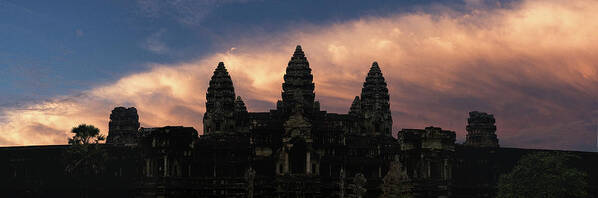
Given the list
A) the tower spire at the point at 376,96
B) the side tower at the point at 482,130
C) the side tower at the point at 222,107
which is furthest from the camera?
the side tower at the point at 482,130

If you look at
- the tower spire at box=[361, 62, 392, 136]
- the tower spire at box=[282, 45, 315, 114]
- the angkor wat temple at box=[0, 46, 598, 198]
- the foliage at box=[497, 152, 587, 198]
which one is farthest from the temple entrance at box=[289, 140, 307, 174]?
the tower spire at box=[361, 62, 392, 136]

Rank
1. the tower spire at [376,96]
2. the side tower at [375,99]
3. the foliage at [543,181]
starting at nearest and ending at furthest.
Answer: the foliage at [543,181] → the side tower at [375,99] → the tower spire at [376,96]

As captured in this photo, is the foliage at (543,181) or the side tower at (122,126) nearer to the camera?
the foliage at (543,181)

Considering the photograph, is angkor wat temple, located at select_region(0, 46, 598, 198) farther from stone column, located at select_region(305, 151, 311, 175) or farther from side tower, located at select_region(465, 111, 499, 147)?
side tower, located at select_region(465, 111, 499, 147)

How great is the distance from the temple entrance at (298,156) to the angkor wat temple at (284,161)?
3.4 inches

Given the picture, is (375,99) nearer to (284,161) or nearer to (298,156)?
(298,156)

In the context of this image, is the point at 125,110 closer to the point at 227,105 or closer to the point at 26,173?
the point at 227,105

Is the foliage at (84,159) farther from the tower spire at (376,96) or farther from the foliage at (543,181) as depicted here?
the foliage at (543,181)

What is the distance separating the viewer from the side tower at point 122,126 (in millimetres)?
100438

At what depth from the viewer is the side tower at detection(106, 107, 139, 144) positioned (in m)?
100

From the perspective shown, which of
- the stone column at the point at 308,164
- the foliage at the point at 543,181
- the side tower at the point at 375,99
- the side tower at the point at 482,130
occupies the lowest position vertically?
the foliage at the point at 543,181

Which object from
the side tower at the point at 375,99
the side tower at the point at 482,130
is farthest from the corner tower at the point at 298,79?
the side tower at the point at 482,130

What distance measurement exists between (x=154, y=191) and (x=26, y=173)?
57.0ft

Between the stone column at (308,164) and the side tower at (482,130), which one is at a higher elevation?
the side tower at (482,130)
